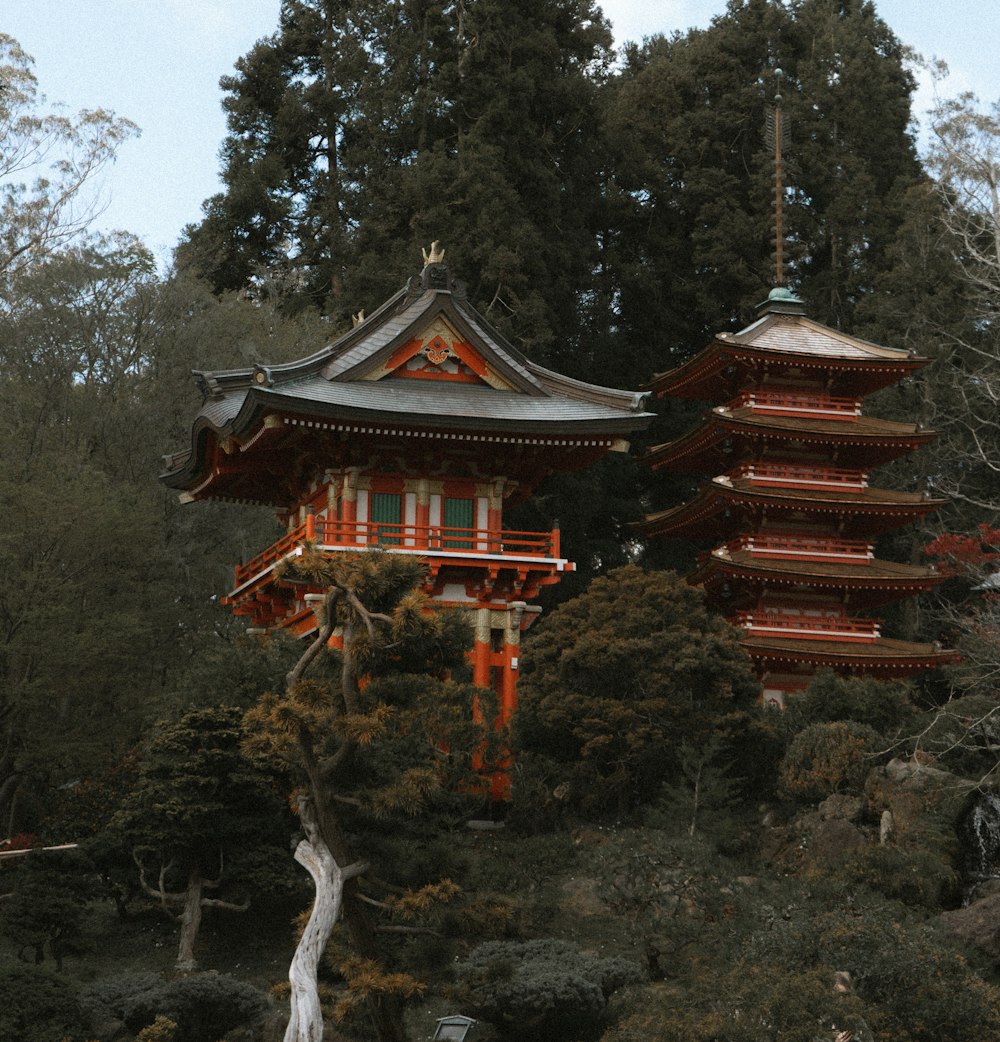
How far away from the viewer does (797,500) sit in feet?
111

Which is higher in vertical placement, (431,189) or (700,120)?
(700,120)

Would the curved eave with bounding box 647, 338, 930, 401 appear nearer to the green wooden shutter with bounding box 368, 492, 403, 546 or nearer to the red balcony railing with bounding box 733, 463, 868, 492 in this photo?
the red balcony railing with bounding box 733, 463, 868, 492

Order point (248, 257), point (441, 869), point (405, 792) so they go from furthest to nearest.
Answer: point (248, 257)
point (441, 869)
point (405, 792)

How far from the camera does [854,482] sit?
3556 centimetres

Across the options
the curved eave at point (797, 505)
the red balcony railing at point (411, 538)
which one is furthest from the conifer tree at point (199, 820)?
the curved eave at point (797, 505)

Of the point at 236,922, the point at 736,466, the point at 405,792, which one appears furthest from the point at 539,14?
the point at 405,792

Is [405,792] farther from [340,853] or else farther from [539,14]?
[539,14]

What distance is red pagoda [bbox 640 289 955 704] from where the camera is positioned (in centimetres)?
3297

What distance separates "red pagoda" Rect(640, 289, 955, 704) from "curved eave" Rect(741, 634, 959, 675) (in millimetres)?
39

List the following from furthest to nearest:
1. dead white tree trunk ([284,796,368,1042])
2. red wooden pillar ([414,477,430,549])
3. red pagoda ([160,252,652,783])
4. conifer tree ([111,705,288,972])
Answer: red wooden pillar ([414,477,430,549])
red pagoda ([160,252,652,783])
conifer tree ([111,705,288,972])
dead white tree trunk ([284,796,368,1042])

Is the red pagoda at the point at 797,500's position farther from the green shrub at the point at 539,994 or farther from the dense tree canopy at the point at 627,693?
the green shrub at the point at 539,994

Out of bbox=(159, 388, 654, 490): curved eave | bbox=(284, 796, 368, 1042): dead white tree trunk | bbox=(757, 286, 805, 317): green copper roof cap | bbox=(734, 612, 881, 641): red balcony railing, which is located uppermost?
bbox=(757, 286, 805, 317): green copper roof cap

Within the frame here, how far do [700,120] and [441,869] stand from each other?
3241cm


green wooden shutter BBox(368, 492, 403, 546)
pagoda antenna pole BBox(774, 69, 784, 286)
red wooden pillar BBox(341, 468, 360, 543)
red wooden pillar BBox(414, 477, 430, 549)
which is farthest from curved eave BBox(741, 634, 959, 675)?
pagoda antenna pole BBox(774, 69, 784, 286)
